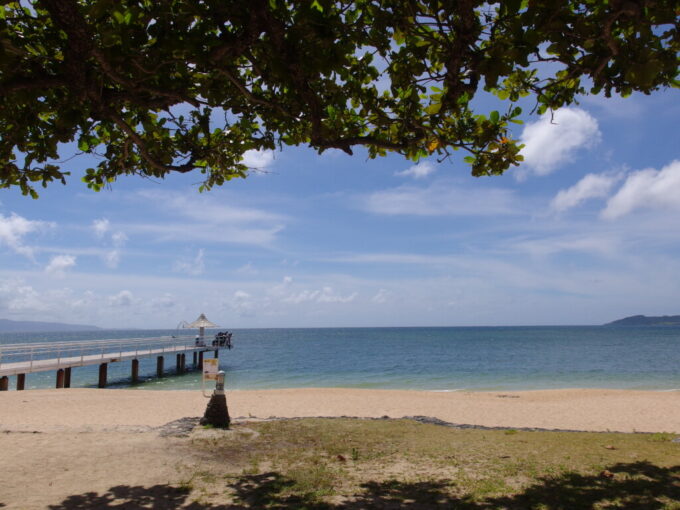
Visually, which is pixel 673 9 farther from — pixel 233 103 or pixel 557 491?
pixel 557 491

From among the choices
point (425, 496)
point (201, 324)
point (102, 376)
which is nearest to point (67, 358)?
point (102, 376)

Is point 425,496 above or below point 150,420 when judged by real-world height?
above

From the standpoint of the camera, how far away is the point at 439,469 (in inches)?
242

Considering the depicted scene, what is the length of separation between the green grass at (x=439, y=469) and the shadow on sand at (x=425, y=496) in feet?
0.04

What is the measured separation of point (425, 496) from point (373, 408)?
1130 cm

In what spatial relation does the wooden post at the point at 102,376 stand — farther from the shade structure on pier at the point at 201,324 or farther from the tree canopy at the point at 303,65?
the tree canopy at the point at 303,65

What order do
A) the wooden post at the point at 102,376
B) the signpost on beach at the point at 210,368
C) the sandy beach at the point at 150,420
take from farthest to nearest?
the wooden post at the point at 102,376 → the signpost on beach at the point at 210,368 → the sandy beach at the point at 150,420

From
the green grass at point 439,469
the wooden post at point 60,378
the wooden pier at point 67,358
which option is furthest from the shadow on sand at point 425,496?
the wooden post at point 60,378

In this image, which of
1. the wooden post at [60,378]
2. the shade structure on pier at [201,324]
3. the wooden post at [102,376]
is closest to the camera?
the wooden post at [60,378]

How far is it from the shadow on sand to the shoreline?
476cm

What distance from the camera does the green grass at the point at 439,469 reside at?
490cm

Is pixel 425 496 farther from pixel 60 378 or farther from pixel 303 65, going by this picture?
pixel 60 378

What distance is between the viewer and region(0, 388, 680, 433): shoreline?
508 inches

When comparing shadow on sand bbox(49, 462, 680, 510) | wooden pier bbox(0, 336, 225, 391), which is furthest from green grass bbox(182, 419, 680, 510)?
wooden pier bbox(0, 336, 225, 391)
